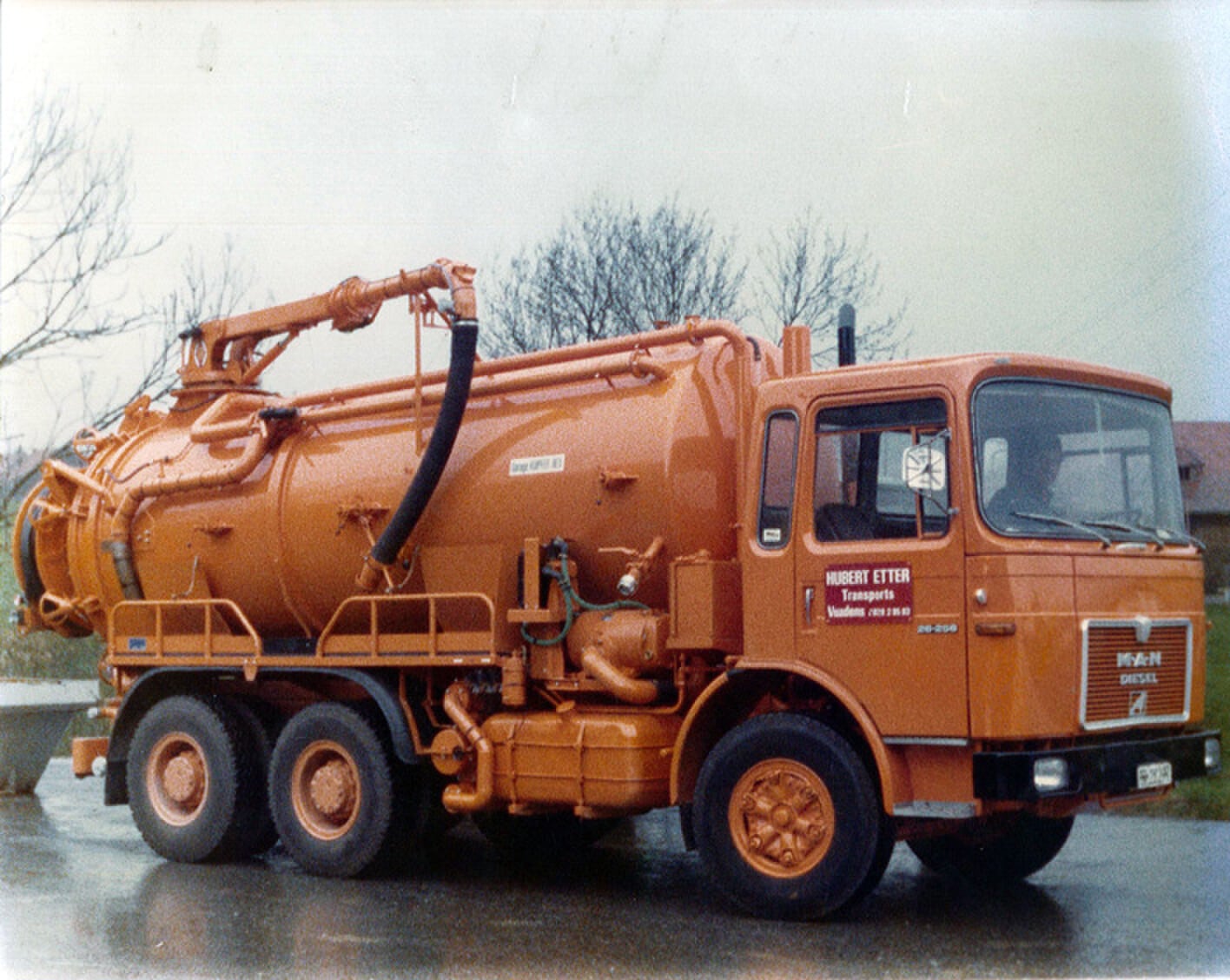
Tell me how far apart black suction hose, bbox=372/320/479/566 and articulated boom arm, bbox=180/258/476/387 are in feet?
1.01

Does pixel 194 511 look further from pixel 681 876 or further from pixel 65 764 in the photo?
pixel 65 764

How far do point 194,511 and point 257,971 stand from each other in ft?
16.7

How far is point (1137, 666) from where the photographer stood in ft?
27.3

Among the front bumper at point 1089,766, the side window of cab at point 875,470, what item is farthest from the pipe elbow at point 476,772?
the front bumper at point 1089,766

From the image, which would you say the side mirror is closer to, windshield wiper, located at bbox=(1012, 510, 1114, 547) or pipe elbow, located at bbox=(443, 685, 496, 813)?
windshield wiper, located at bbox=(1012, 510, 1114, 547)

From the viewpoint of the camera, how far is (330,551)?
11.1m

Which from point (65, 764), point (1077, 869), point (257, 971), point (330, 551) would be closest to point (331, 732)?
point (330, 551)

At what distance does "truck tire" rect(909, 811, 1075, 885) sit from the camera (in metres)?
9.85

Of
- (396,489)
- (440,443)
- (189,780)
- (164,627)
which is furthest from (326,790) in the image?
(440,443)

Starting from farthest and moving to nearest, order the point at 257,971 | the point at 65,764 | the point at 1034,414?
the point at 65,764 → the point at 1034,414 → the point at 257,971

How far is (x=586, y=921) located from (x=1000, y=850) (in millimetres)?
2824

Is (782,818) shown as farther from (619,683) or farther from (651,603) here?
(651,603)

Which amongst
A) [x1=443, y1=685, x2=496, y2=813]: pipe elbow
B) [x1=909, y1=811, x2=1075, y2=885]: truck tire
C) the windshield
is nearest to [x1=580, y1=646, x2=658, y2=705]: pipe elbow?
[x1=443, y1=685, x2=496, y2=813]: pipe elbow

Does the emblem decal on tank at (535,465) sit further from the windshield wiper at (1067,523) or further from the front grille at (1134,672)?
the front grille at (1134,672)
